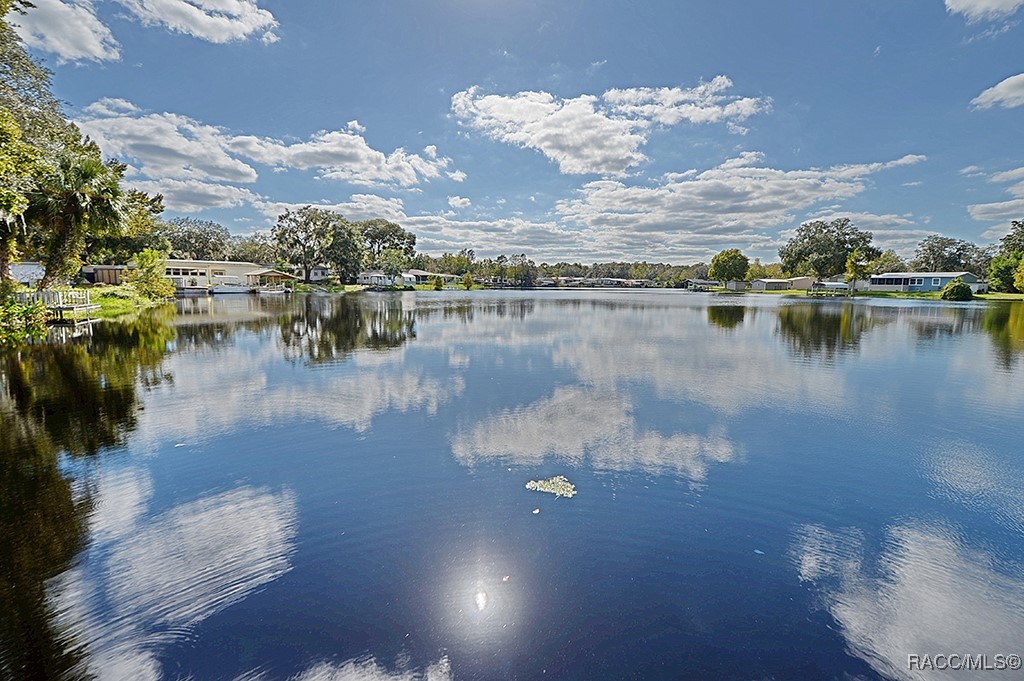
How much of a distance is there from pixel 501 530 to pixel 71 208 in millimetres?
27919

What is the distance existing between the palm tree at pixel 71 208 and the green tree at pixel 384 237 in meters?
77.2

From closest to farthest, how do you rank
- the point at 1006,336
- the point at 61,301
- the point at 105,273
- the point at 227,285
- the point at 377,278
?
the point at 1006,336
the point at 61,301
the point at 105,273
the point at 227,285
the point at 377,278

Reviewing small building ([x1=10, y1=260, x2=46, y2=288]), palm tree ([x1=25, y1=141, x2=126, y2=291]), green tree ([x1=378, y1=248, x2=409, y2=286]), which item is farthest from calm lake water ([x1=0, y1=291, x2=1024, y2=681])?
green tree ([x1=378, y1=248, x2=409, y2=286])

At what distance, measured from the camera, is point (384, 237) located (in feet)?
345

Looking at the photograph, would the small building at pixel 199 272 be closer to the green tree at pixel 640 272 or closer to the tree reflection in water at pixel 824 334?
the tree reflection in water at pixel 824 334

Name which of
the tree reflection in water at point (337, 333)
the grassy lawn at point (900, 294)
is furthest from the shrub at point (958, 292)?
the tree reflection in water at point (337, 333)

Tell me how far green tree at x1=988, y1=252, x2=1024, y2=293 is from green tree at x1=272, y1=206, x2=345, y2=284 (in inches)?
3750

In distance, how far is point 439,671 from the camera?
3.26 m

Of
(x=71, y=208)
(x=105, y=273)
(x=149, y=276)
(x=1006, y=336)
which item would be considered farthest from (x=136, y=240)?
(x=1006, y=336)

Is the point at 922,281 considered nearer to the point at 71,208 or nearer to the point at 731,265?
the point at 731,265

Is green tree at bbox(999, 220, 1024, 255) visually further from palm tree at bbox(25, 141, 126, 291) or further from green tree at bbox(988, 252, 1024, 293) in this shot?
palm tree at bbox(25, 141, 126, 291)

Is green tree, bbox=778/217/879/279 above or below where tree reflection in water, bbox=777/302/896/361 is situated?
above

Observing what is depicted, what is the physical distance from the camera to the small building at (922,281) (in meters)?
69.0

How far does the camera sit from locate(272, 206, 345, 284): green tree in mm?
74875
